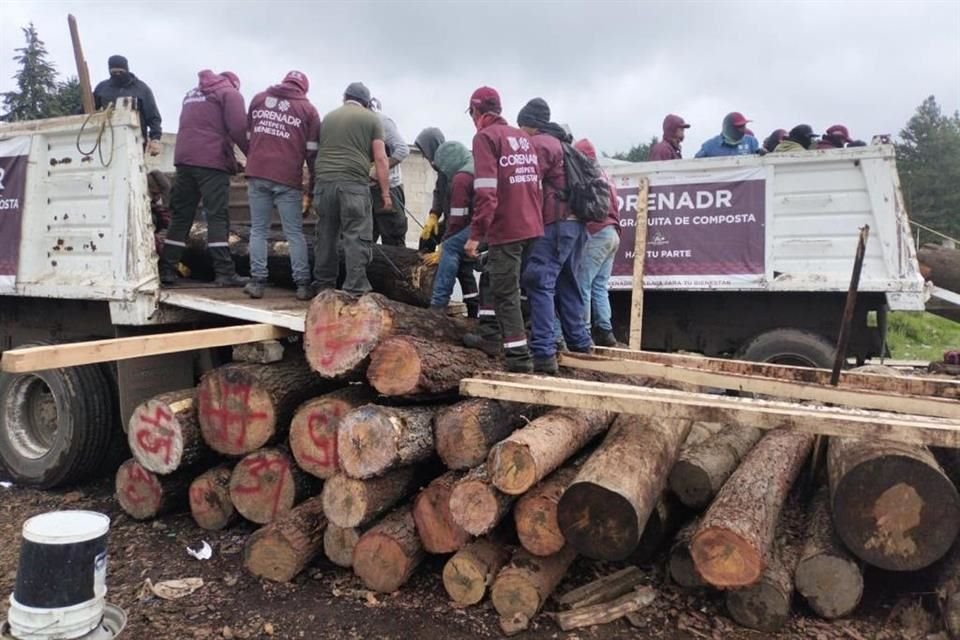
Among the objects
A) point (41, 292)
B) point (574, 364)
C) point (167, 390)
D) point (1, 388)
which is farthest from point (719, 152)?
point (1, 388)

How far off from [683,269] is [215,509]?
493 centimetres

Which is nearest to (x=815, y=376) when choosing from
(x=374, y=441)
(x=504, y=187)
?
(x=504, y=187)

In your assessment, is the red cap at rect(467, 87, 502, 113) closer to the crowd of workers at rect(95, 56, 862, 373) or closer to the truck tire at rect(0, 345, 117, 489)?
the crowd of workers at rect(95, 56, 862, 373)

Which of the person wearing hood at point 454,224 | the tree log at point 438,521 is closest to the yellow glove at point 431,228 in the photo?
the person wearing hood at point 454,224

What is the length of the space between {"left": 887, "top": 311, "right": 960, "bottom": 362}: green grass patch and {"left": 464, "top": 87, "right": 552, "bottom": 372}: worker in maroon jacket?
11.9m

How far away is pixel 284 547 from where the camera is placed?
4.06 metres

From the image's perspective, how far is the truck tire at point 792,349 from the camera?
21.7 ft

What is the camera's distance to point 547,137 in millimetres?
5168

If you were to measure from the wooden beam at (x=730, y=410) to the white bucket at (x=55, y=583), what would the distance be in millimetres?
2066

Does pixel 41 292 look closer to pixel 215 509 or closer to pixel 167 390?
pixel 167 390

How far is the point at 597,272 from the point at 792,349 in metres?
2.10

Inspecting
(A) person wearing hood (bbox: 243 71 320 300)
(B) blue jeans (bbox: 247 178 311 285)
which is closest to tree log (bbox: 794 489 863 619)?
(A) person wearing hood (bbox: 243 71 320 300)

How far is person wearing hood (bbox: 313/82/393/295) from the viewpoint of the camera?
5.36m

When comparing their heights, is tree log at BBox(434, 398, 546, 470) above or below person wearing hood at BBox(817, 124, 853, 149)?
below
